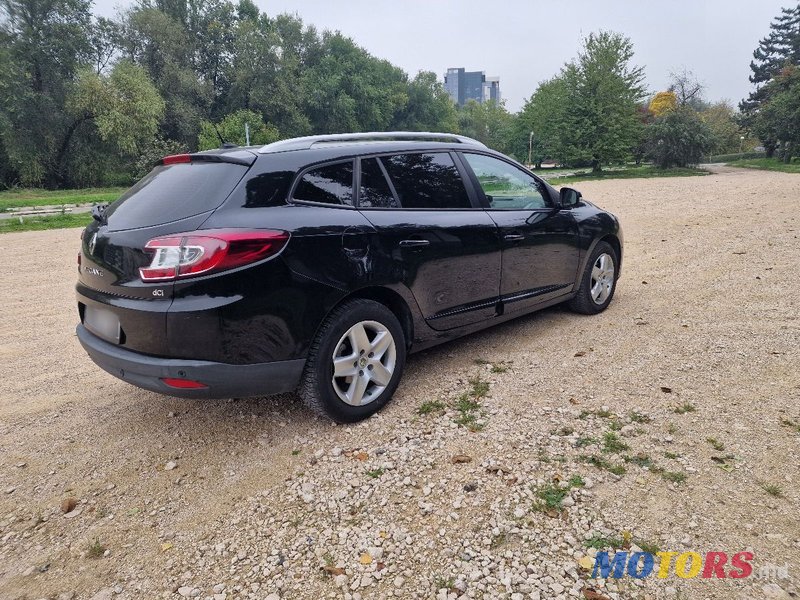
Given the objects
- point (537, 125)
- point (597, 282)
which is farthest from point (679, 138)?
point (597, 282)

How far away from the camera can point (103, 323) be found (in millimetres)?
3012

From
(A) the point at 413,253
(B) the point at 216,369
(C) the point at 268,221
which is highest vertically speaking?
(C) the point at 268,221

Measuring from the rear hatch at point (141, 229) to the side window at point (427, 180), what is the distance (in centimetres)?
98

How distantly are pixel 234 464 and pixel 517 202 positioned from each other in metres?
2.92

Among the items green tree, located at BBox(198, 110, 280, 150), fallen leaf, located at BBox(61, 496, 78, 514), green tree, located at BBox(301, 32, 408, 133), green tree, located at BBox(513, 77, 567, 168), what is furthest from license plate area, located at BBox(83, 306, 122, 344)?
green tree, located at BBox(301, 32, 408, 133)

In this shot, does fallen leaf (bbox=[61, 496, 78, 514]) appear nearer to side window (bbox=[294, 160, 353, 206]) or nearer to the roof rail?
side window (bbox=[294, 160, 353, 206])

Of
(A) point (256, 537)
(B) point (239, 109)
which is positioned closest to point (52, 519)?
(A) point (256, 537)

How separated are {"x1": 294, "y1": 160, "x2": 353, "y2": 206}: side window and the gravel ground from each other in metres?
1.38

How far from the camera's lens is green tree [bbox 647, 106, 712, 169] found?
117 ft

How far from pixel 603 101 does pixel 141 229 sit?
3924 centimetres

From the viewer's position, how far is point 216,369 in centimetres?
272

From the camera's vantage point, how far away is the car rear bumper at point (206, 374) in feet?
8.85

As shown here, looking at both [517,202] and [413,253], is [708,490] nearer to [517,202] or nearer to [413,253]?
[413,253]

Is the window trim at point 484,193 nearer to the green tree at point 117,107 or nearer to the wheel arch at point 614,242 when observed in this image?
the wheel arch at point 614,242
